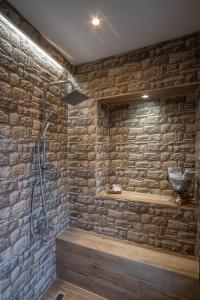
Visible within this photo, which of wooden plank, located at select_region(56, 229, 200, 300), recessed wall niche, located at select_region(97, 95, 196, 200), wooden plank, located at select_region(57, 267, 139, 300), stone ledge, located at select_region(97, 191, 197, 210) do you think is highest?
recessed wall niche, located at select_region(97, 95, 196, 200)

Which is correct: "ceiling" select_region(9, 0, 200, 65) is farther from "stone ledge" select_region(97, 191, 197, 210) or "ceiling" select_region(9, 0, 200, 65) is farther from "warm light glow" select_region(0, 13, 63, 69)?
"stone ledge" select_region(97, 191, 197, 210)

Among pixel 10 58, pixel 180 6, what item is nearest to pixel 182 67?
pixel 180 6

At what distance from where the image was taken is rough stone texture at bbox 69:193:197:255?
196 centimetres

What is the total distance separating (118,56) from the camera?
7.54ft

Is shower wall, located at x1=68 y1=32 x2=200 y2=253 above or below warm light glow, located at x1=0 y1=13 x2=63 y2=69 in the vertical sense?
below

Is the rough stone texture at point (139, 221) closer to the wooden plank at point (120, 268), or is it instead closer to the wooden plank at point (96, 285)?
the wooden plank at point (120, 268)

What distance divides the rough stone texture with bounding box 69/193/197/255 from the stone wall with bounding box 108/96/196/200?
0.41 meters

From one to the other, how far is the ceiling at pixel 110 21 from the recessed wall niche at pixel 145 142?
77 cm

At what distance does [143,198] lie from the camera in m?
2.28

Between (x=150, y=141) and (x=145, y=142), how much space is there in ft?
0.24

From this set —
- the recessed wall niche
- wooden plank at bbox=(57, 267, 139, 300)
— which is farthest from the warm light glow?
wooden plank at bbox=(57, 267, 139, 300)

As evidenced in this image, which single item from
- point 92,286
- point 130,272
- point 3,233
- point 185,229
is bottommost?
point 92,286

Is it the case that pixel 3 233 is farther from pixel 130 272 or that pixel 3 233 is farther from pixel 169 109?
pixel 169 109

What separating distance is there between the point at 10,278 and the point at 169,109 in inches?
102
